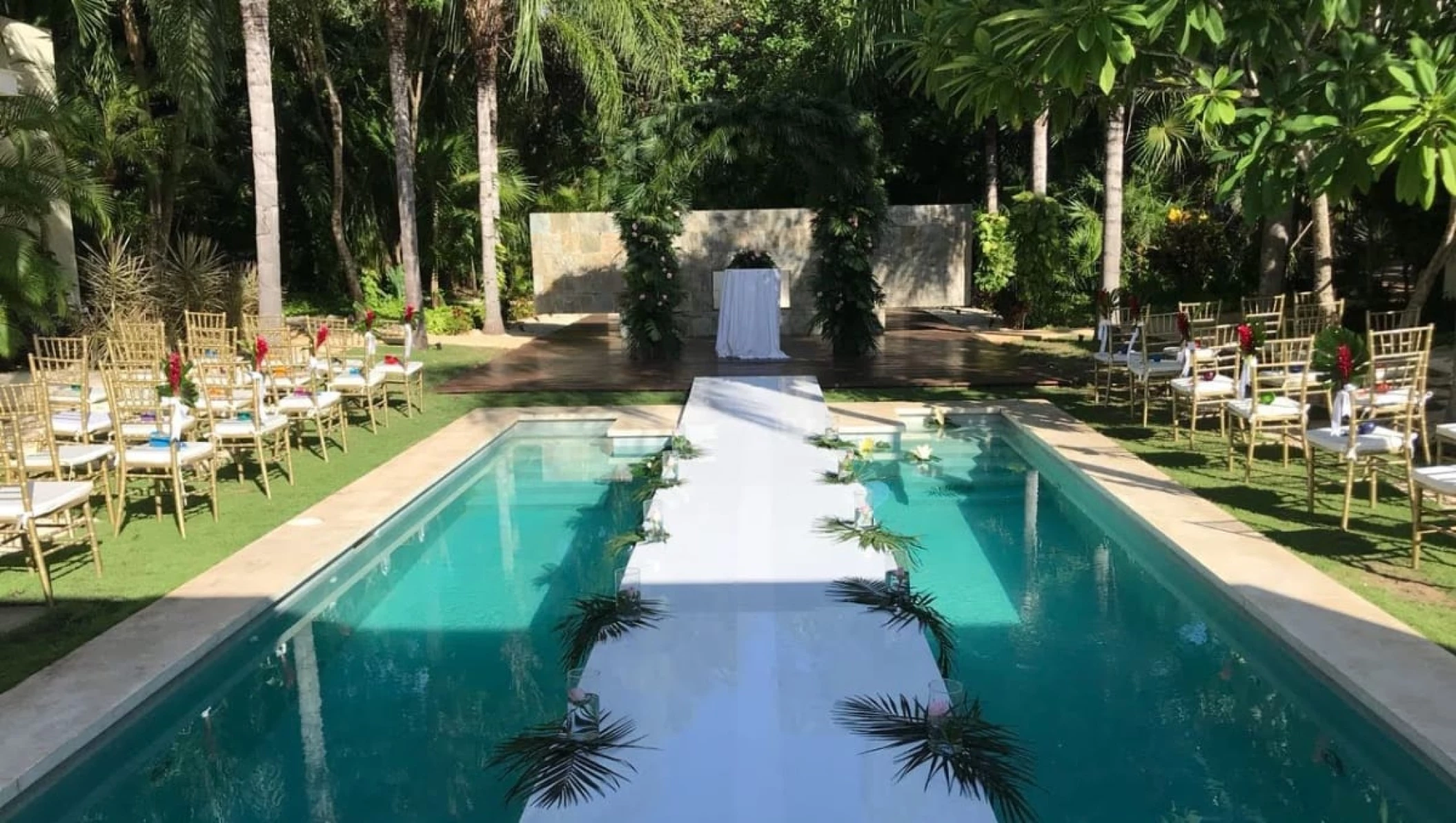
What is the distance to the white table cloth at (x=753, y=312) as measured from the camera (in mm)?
16422

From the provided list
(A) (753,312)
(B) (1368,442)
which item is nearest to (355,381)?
(A) (753,312)

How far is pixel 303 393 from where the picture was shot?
10.5 m

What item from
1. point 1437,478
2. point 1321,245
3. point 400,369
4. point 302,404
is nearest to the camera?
point 1437,478

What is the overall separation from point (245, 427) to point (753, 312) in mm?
8822

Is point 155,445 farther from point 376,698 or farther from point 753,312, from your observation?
point 753,312

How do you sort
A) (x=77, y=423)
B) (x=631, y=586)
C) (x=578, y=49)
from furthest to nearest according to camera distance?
(x=578, y=49) < (x=77, y=423) < (x=631, y=586)

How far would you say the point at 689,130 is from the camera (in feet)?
48.9

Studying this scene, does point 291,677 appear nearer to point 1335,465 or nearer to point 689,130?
point 1335,465

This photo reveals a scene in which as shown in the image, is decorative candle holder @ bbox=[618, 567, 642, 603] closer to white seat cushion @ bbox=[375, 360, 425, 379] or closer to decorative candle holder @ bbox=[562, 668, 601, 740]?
decorative candle holder @ bbox=[562, 668, 601, 740]

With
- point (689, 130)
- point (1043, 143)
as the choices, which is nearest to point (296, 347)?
point (689, 130)

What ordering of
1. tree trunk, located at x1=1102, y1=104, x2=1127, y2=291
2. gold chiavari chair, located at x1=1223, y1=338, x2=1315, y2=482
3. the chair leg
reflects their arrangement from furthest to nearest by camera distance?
tree trunk, located at x1=1102, y1=104, x2=1127, y2=291 → gold chiavari chair, located at x1=1223, y1=338, x2=1315, y2=482 → the chair leg

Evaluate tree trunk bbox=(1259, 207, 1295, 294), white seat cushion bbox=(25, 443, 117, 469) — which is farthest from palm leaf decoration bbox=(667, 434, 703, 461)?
tree trunk bbox=(1259, 207, 1295, 294)

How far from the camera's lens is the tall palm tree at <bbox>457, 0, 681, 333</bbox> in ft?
60.6

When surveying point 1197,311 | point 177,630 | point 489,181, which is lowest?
point 177,630
